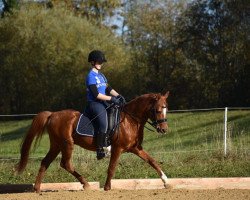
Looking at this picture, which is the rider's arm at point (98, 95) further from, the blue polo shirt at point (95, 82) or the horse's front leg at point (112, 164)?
the horse's front leg at point (112, 164)

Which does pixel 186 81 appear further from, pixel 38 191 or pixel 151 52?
pixel 38 191

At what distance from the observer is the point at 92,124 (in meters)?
9.32

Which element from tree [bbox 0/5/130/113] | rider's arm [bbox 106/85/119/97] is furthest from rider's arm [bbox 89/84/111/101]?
tree [bbox 0/5/130/113]

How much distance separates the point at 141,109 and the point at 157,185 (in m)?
1.45

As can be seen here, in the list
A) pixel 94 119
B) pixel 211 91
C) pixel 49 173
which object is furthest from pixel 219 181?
pixel 211 91

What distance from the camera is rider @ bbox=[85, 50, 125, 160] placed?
29.9 ft

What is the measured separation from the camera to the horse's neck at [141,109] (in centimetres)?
938

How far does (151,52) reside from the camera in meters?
36.7

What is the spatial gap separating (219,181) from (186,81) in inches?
998

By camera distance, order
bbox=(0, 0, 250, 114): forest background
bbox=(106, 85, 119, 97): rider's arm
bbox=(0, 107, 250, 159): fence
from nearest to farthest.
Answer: bbox=(106, 85, 119, 97): rider's arm → bbox=(0, 107, 250, 159): fence → bbox=(0, 0, 250, 114): forest background

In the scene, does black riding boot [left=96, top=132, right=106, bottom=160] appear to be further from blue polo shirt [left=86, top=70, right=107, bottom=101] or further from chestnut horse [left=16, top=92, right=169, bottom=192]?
blue polo shirt [left=86, top=70, right=107, bottom=101]

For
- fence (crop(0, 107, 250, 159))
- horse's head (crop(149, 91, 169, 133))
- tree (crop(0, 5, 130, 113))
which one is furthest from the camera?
tree (crop(0, 5, 130, 113))

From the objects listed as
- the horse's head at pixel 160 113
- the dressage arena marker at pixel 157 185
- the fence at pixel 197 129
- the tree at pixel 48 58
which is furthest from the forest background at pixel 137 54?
the horse's head at pixel 160 113

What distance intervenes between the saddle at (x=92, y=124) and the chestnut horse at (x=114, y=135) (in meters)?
0.09
